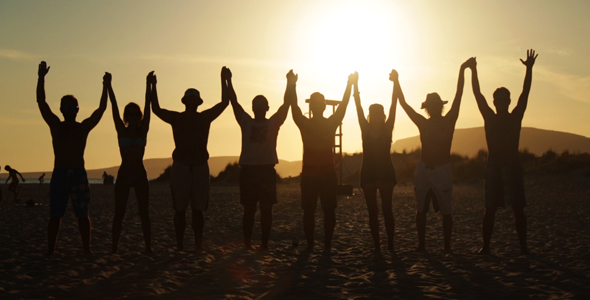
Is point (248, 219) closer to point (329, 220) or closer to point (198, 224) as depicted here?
point (198, 224)

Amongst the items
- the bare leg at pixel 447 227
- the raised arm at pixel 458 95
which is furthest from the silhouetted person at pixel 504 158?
the bare leg at pixel 447 227

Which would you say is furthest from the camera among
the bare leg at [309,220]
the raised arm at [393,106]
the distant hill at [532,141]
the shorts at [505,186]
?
the distant hill at [532,141]

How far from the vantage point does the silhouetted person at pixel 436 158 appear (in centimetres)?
669

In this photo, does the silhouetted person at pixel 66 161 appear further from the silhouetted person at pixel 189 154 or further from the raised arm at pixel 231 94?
the raised arm at pixel 231 94

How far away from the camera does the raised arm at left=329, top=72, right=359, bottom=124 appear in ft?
22.4

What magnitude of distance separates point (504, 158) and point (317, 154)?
87.8 inches

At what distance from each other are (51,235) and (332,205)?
130 inches

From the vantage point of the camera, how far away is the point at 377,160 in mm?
6828

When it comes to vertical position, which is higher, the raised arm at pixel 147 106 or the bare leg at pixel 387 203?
the raised arm at pixel 147 106

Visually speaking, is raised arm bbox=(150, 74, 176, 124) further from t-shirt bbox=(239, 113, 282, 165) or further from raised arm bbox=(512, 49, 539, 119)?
raised arm bbox=(512, 49, 539, 119)

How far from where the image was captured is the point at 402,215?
1323cm

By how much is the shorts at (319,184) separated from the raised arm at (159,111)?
1.71 metres

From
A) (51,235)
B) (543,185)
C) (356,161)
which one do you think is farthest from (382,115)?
(356,161)

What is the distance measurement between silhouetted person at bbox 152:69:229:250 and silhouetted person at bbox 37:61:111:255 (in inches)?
36.7
